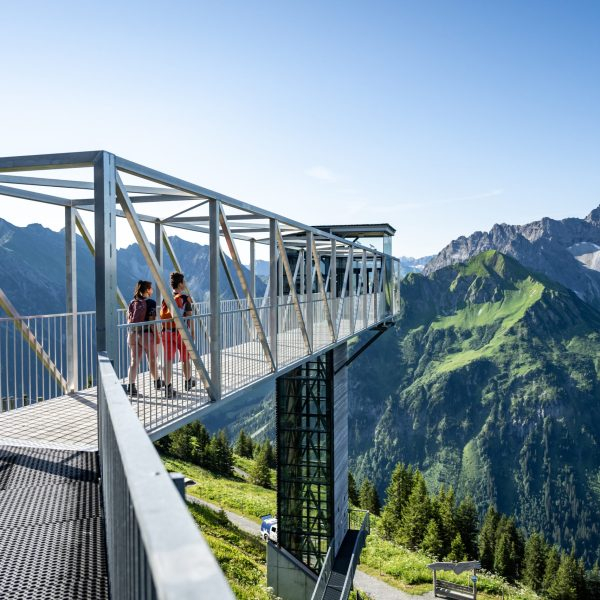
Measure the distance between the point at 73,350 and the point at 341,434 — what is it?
11.2 metres

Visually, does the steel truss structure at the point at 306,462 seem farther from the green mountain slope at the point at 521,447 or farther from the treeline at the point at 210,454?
the green mountain slope at the point at 521,447

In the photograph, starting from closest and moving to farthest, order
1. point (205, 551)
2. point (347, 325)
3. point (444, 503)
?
point (205, 551) → point (347, 325) → point (444, 503)

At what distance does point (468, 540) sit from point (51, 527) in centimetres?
5384

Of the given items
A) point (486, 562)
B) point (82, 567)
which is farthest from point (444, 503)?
point (82, 567)

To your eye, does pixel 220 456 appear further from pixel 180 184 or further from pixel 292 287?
pixel 180 184

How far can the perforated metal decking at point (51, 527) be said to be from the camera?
289 cm

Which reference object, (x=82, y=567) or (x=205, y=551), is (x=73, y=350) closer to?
(x=82, y=567)

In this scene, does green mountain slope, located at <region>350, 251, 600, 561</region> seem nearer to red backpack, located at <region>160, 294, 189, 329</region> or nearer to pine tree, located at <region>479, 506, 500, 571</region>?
pine tree, located at <region>479, 506, 500, 571</region>

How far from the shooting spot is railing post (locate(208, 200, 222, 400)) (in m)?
7.20

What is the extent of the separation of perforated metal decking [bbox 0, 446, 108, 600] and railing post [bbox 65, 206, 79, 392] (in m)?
3.66

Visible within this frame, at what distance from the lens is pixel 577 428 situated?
17450 cm

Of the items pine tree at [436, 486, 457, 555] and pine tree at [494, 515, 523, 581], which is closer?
pine tree at [436, 486, 457, 555]

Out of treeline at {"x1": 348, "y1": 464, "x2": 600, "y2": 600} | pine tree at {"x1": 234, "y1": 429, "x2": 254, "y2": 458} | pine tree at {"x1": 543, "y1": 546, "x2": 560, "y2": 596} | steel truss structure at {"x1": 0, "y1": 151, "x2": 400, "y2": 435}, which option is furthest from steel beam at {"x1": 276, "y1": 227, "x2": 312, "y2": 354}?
pine tree at {"x1": 234, "y1": 429, "x2": 254, "y2": 458}

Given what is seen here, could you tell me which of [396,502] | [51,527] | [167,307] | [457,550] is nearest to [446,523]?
[457,550]
